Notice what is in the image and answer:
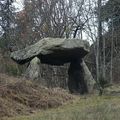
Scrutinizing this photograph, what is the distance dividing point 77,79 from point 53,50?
7.78ft

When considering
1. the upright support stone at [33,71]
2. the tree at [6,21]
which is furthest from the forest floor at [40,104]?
the tree at [6,21]

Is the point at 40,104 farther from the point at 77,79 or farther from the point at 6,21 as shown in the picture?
the point at 6,21

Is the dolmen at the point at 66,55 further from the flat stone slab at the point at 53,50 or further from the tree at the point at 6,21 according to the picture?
the tree at the point at 6,21

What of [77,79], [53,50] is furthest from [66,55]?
[77,79]

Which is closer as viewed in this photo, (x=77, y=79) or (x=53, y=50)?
(x=53, y=50)

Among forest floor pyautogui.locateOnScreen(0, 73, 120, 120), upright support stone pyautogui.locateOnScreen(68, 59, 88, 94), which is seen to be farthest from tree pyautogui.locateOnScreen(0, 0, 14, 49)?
forest floor pyautogui.locateOnScreen(0, 73, 120, 120)

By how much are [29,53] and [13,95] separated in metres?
4.77

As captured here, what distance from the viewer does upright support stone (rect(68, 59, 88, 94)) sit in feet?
58.9

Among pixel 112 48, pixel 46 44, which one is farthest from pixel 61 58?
pixel 112 48

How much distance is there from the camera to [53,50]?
54.2 ft

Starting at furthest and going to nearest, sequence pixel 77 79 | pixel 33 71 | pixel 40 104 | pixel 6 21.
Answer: pixel 6 21 < pixel 77 79 < pixel 33 71 < pixel 40 104

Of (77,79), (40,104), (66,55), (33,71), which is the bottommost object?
(40,104)

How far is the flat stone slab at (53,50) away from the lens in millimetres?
16469

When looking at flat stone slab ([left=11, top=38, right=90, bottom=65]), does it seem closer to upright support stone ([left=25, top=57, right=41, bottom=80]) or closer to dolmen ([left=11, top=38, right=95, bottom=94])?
dolmen ([left=11, top=38, right=95, bottom=94])
